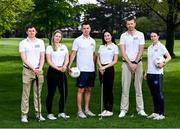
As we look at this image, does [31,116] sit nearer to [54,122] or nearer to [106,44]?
[54,122]

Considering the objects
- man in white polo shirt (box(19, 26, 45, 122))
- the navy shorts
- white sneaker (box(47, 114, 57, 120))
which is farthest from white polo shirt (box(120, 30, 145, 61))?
white sneaker (box(47, 114, 57, 120))

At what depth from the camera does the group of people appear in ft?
34.5

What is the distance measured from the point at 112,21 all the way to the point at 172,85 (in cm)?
9656

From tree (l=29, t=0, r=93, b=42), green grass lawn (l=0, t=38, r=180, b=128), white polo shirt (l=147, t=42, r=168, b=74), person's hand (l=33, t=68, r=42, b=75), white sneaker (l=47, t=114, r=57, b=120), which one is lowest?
green grass lawn (l=0, t=38, r=180, b=128)

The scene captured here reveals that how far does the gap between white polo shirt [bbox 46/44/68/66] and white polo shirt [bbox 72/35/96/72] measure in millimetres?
380

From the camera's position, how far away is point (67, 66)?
10953 millimetres

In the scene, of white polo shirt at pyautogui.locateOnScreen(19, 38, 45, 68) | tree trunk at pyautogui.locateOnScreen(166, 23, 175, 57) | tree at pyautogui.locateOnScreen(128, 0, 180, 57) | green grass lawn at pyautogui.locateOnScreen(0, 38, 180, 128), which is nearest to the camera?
green grass lawn at pyautogui.locateOnScreen(0, 38, 180, 128)

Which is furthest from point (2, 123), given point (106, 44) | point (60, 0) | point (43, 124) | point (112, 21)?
point (112, 21)

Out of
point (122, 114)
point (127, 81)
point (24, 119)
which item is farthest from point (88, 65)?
point (24, 119)

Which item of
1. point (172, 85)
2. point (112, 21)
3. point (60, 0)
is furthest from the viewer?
point (112, 21)

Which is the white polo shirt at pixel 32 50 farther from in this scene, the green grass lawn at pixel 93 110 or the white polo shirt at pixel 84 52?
the green grass lawn at pixel 93 110

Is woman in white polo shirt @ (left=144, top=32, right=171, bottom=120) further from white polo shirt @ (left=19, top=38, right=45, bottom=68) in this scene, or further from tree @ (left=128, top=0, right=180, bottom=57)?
tree @ (left=128, top=0, right=180, bottom=57)

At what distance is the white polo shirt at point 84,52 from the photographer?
36.2ft

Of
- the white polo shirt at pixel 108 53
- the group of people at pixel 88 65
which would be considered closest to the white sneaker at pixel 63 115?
the group of people at pixel 88 65
